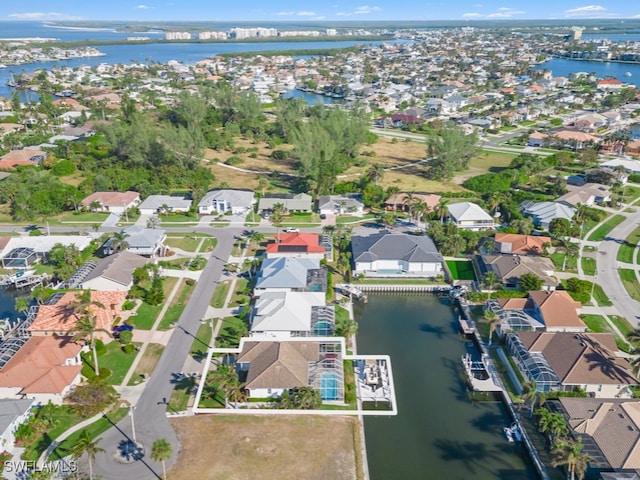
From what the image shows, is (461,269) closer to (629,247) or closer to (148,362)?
(629,247)

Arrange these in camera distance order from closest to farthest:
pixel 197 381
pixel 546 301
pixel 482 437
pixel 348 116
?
pixel 482 437, pixel 197 381, pixel 546 301, pixel 348 116

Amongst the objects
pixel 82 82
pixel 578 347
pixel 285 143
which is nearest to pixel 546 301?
pixel 578 347

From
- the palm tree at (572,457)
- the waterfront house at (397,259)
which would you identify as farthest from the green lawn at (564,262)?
the palm tree at (572,457)

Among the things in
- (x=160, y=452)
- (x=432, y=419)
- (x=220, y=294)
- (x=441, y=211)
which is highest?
(x=160, y=452)

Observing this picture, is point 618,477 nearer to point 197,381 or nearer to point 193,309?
point 197,381

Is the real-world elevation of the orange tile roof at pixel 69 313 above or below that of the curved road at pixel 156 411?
above

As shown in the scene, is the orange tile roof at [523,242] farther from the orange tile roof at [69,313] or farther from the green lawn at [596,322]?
the orange tile roof at [69,313]

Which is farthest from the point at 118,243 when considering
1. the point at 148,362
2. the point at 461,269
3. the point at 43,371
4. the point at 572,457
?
the point at 572,457
